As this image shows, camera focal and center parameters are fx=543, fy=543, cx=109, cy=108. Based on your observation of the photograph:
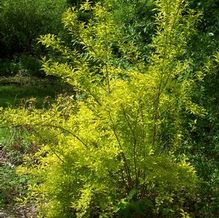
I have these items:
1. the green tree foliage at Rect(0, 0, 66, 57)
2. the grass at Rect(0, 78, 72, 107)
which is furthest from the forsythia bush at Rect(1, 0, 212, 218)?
the green tree foliage at Rect(0, 0, 66, 57)

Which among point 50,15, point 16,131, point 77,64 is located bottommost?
point 77,64

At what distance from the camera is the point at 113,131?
4230 millimetres

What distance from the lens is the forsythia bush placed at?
13.6 feet

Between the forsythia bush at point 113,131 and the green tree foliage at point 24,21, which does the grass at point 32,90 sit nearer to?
the green tree foliage at point 24,21

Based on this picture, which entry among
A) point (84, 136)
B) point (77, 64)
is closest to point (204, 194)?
point (84, 136)

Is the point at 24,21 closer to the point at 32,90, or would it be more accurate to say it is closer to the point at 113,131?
the point at 32,90

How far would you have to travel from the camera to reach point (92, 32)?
4383 millimetres

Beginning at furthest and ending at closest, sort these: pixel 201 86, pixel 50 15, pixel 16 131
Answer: pixel 50 15, pixel 16 131, pixel 201 86

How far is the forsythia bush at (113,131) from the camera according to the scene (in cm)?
413

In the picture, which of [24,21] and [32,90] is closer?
[32,90]

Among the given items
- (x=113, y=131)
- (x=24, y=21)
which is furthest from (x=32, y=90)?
(x=113, y=131)

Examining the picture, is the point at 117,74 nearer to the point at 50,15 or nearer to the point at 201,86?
the point at 201,86

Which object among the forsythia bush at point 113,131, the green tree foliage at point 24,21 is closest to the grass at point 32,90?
the green tree foliage at point 24,21

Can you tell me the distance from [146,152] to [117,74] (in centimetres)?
78
